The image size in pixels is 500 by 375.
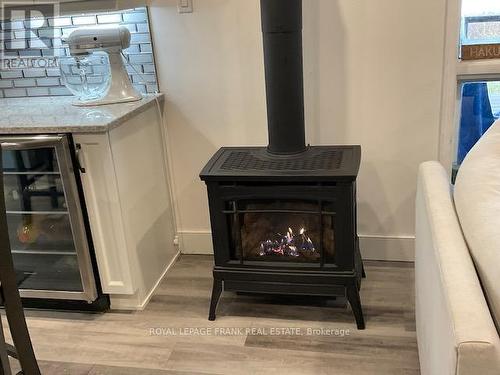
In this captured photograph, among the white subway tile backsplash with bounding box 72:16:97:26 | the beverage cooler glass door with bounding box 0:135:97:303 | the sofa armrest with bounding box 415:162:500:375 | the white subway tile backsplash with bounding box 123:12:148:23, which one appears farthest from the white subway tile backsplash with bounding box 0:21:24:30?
the sofa armrest with bounding box 415:162:500:375

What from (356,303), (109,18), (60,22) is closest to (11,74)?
(60,22)

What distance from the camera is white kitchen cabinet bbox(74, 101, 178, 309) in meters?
2.27

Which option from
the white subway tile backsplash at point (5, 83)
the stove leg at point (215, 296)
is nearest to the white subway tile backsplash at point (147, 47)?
the white subway tile backsplash at point (5, 83)

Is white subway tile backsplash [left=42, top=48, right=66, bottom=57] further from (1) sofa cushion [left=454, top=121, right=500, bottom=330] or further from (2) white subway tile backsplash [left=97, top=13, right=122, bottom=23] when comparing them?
(1) sofa cushion [left=454, top=121, right=500, bottom=330]

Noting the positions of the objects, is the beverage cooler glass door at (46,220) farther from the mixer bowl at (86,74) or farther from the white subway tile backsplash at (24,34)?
the white subway tile backsplash at (24,34)

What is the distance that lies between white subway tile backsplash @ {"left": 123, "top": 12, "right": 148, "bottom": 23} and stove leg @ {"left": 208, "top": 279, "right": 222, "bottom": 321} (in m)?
Answer: 1.35

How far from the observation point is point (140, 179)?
2545 millimetres

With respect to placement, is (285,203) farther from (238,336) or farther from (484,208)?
(484,208)

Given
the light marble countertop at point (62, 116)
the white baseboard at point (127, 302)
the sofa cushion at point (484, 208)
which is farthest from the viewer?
the white baseboard at point (127, 302)

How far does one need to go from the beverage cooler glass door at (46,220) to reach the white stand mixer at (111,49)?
0.40 m

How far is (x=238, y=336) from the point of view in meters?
2.27

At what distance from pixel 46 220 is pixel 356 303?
148cm

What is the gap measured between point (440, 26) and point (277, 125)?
87cm

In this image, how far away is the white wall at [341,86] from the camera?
95.3 inches
